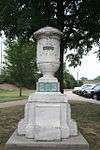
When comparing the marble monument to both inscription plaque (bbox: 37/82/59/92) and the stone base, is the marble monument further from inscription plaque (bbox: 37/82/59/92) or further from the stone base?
the stone base

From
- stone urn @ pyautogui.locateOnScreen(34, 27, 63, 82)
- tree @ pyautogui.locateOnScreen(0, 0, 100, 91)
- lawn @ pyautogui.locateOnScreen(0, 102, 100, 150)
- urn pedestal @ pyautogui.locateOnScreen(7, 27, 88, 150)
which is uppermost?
tree @ pyautogui.locateOnScreen(0, 0, 100, 91)

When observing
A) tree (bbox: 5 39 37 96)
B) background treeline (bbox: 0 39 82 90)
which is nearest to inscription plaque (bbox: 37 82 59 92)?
background treeline (bbox: 0 39 82 90)

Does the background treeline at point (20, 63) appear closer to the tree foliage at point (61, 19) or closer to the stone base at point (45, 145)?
the tree foliage at point (61, 19)

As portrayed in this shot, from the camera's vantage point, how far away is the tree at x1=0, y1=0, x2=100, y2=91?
17.7 m

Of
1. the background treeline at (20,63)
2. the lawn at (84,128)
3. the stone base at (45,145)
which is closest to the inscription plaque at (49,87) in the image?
the stone base at (45,145)

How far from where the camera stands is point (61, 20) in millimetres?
21109

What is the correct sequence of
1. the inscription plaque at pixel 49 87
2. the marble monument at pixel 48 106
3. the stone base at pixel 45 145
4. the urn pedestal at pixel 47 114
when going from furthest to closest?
the inscription plaque at pixel 49 87, the marble monument at pixel 48 106, the urn pedestal at pixel 47 114, the stone base at pixel 45 145

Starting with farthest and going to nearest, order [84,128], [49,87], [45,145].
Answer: [84,128] < [49,87] < [45,145]

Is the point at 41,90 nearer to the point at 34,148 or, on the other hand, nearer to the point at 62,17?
the point at 34,148

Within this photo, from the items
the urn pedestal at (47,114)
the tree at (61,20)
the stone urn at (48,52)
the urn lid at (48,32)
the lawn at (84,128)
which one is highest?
the tree at (61,20)

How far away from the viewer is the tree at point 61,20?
17.7m

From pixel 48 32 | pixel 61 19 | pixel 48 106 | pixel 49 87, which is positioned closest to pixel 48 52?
pixel 48 32

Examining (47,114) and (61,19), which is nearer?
(47,114)

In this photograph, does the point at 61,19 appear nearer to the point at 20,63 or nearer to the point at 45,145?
the point at 45,145
